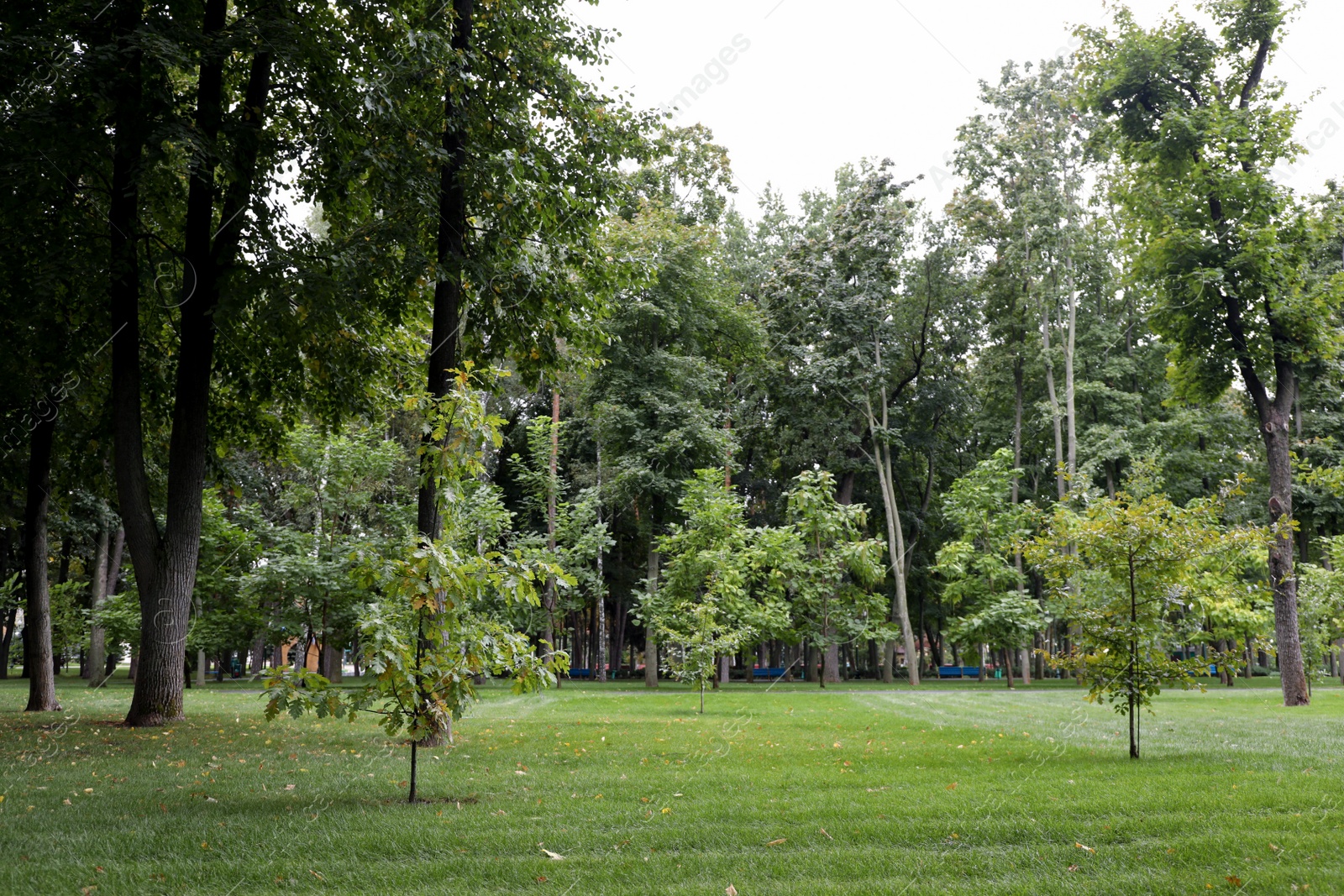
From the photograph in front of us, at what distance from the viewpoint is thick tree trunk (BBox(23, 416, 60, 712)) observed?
521 inches

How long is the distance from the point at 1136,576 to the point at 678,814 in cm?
532

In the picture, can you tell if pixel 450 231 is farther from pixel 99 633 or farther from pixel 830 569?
pixel 99 633

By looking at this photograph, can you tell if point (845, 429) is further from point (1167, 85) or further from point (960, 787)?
point (960, 787)

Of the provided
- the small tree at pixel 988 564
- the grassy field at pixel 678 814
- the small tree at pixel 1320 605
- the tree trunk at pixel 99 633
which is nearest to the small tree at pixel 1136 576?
the grassy field at pixel 678 814

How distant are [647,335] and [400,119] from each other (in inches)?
739

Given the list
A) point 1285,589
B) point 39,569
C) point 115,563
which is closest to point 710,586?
point 1285,589

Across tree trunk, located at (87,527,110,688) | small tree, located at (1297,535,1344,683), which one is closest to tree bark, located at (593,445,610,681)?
tree trunk, located at (87,527,110,688)

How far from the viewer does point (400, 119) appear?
10258mm

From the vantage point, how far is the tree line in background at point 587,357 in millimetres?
9367

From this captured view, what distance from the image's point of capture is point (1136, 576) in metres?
8.58

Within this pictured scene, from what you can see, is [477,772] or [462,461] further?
[477,772]

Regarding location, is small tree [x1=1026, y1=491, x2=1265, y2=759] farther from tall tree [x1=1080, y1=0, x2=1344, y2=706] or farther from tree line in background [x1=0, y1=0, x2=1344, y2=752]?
tall tree [x1=1080, y1=0, x2=1344, y2=706]

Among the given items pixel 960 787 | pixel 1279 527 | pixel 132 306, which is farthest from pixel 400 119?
pixel 1279 527

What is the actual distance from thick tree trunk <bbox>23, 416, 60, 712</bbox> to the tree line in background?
0.23 ft
